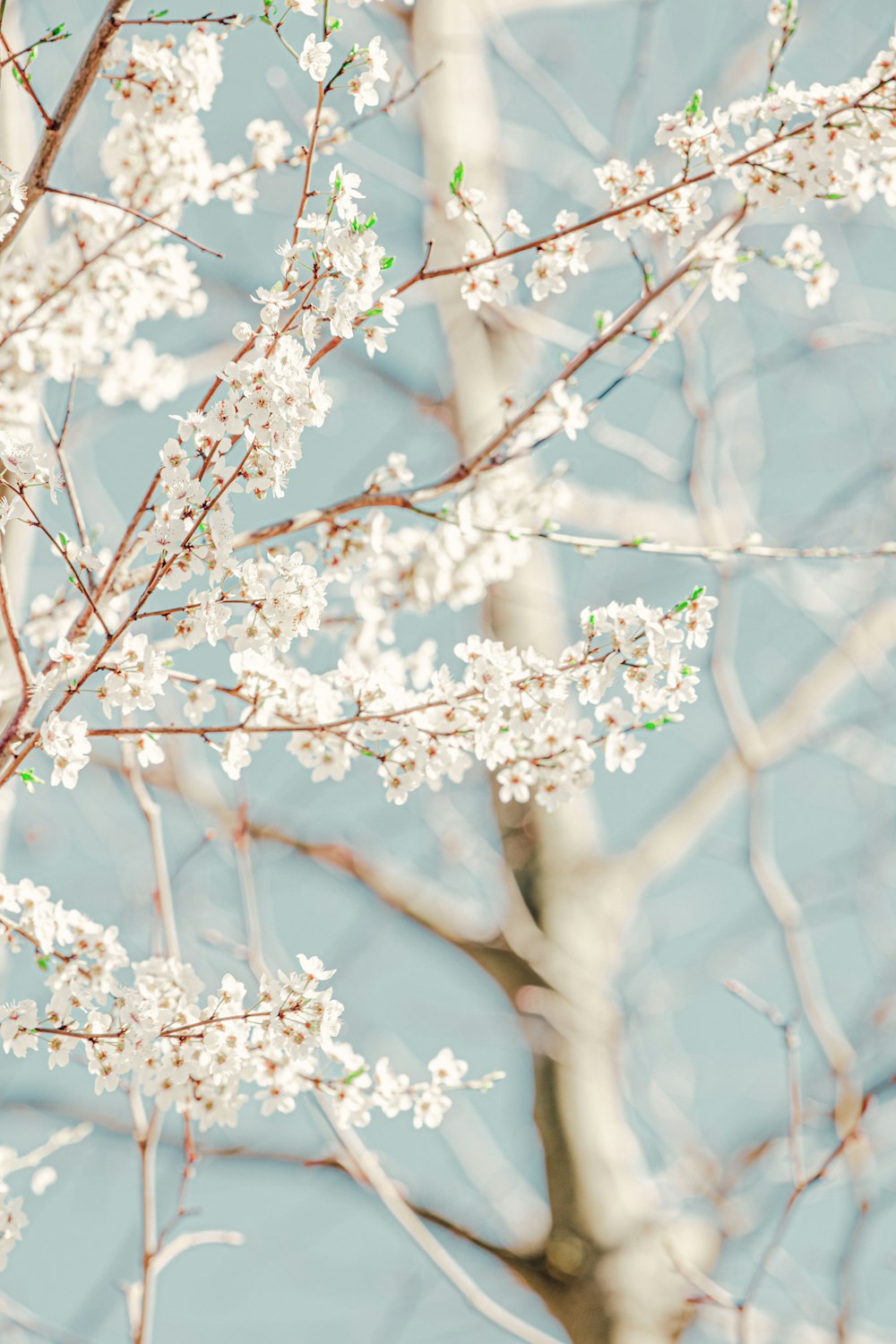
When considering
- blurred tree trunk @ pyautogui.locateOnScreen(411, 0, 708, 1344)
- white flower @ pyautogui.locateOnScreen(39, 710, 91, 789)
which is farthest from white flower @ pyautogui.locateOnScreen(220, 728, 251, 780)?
blurred tree trunk @ pyautogui.locateOnScreen(411, 0, 708, 1344)

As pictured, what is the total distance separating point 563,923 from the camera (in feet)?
12.7

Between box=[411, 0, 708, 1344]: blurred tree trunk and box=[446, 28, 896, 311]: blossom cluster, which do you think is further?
box=[411, 0, 708, 1344]: blurred tree trunk

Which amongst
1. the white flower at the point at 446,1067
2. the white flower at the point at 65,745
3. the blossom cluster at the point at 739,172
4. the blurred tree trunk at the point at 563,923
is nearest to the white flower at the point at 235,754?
the white flower at the point at 65,745

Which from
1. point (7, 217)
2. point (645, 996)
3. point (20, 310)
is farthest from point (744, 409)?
point (7, 217)

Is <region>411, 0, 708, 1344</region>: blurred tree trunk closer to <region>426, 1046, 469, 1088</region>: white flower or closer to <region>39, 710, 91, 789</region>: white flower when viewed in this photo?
<region>426, 1046, 469, 1088</region>: white flower

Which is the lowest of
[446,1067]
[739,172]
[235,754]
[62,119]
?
[446,1067]

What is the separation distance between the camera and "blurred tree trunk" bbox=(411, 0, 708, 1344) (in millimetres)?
3164

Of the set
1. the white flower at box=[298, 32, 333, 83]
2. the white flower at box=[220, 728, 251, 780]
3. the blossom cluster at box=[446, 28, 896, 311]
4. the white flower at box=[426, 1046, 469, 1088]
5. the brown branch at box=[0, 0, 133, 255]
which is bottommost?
the white flower at box=[426, 1046, 469, 1088]

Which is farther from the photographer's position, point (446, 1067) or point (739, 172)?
point (446, 1067)

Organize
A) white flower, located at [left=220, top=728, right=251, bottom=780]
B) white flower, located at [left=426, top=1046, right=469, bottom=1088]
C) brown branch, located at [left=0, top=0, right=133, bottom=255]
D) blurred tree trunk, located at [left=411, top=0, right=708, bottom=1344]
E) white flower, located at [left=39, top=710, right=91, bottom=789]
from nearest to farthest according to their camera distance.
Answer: white flower, located at [left=39, top=710, right=91, bottom=789]
brown branch, located at [left=0, top=0, right=133, bottom=255]
white flower, located at [left=220, top=728, right=251, bottom=780]
white flower, located at [left=426, top=1046, right=469, bottom=1088]
blurred tree trunk, located at [left=411, top=0, right=708, bottom=1344]

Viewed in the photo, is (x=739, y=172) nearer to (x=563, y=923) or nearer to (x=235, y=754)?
(x=235, y=754)

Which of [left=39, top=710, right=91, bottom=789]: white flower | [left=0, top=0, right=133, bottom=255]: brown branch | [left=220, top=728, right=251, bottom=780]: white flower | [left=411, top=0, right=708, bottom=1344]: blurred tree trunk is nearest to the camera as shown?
[left=39, top=710, right=91, bottom=789]: white flower

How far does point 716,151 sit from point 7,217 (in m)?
1.04

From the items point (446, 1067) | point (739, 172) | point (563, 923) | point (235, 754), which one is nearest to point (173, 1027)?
point (235, 754)
